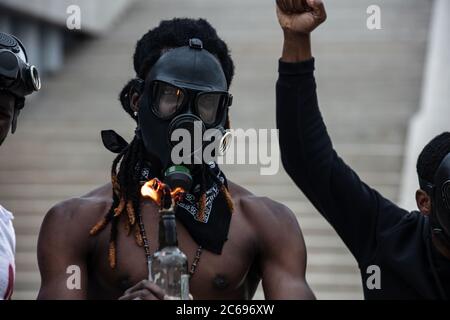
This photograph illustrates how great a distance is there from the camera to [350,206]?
4.25 meters

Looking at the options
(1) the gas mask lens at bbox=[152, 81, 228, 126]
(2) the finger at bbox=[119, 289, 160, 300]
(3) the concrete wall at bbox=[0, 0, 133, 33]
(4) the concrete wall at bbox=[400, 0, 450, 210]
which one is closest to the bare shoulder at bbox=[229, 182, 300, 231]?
(1) the gas mask lens at bbox=[152, 81, 228, 126]

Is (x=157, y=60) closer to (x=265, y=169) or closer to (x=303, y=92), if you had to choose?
(x=303, y=92)

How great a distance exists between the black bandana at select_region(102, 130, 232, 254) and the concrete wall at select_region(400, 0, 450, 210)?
5.46m

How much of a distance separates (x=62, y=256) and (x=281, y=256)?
78 cm

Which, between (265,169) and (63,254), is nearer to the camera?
(63,254)

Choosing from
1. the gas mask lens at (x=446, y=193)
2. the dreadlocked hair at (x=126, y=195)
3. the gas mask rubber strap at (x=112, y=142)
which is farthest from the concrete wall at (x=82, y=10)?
the gas mask lens at (x=446, y=193)

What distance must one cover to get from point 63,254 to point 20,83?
631 millimetres

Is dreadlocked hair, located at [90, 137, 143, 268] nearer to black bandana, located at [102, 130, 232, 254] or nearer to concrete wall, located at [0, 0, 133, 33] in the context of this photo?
black bandana, located at [102, 130, 232, 254]

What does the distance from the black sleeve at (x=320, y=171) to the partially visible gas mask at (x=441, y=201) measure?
0.18 m

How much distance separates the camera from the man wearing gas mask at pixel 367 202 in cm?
412

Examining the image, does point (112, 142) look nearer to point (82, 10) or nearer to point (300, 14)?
point (300, 14)

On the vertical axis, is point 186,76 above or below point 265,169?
above

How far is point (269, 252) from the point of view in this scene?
4.21m

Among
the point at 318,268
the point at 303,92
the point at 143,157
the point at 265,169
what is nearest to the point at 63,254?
the point at 143,157
